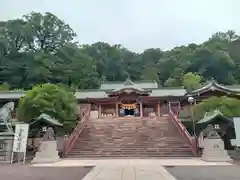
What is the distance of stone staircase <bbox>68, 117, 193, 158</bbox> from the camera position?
16859mm

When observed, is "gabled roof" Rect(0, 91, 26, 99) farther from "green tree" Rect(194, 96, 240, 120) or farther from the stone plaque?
"green tree" Rect(194, 96, 240, 120)

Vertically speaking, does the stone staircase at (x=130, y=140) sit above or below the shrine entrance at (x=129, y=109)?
below

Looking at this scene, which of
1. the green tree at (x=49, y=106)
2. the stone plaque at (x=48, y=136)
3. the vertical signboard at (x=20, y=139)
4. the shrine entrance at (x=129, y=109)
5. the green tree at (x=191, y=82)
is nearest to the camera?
the vertical signboard at (x=20, y=139)

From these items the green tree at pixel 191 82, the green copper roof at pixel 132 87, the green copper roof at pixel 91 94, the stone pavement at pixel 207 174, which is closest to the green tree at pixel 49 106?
the green copper roof at pixel 132 87

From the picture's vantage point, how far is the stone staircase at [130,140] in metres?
16.9

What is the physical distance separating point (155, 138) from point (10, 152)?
9.60 m

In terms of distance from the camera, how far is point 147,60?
6931 centimetres

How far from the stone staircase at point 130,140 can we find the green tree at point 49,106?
179 centimetres

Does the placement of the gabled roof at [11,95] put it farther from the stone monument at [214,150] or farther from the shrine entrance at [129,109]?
the stone monument at [214,150]

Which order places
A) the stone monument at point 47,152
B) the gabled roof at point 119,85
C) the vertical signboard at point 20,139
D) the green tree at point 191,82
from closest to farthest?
the vertical signboard at point 20,139 < the stone monument at point 47,152 < the gabled roof at point 119,85 < the green tree at point 191,82

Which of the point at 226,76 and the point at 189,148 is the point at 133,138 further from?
the point at 226,76

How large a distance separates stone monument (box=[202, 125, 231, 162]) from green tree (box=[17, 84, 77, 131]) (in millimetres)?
10166

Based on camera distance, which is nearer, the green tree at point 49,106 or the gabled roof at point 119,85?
the green tree at point 49,106

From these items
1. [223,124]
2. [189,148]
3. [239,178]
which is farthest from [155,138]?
[239,178]
